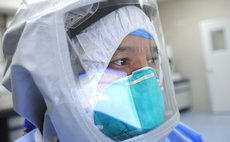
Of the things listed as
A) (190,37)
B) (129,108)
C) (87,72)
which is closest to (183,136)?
(129,108)

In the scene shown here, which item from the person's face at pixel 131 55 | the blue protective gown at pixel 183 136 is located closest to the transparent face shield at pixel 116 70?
the person's face at pixel 131 55

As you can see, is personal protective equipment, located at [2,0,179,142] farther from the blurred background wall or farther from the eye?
the blurred background wall

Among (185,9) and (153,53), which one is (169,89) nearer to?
(153,53)

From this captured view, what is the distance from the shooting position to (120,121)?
2.28ft

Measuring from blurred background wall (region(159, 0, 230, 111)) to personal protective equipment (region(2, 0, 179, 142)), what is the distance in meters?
5.59

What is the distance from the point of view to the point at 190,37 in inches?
A: 247

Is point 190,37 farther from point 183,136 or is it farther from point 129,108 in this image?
point 129,108

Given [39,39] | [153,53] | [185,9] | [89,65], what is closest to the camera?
[39,39]

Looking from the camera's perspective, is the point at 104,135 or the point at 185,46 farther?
the point at 185,46

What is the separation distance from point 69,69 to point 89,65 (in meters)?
0.11

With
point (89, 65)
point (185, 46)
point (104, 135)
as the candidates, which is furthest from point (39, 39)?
point (185, 46)

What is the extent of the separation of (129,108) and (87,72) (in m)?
0.16

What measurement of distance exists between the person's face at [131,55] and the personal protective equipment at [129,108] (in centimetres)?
3

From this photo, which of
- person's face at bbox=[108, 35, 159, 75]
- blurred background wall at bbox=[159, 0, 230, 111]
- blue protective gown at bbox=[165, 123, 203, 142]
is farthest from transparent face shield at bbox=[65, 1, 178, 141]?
blurred background wall at bbox=[159, 0, 230, 111]
